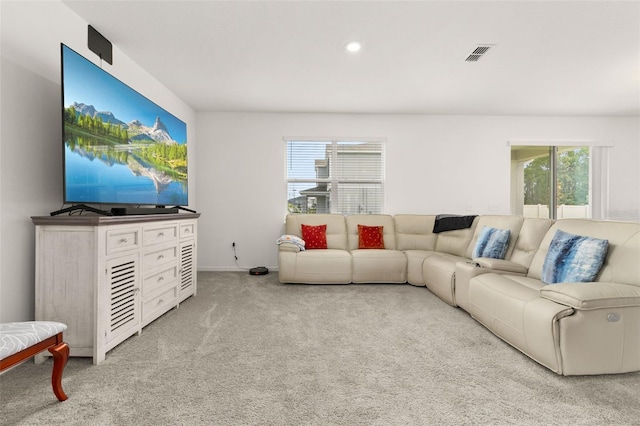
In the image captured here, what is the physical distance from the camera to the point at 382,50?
3.09 metres

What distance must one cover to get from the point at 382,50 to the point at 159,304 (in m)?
3.18

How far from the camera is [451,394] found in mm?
1674

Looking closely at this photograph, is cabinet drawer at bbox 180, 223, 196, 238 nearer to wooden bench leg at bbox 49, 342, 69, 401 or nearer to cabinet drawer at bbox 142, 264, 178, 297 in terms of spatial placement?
cabinet drawer at bbox 142, 264, 178, 297

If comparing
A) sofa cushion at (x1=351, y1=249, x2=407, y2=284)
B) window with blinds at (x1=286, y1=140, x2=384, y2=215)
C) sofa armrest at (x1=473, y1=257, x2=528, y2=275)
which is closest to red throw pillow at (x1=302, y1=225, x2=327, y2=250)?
sofa cushion at (x1=351, y1=249, x2=407, y2=284)

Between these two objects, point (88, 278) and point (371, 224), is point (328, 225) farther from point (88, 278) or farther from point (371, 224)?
point (88, 278)

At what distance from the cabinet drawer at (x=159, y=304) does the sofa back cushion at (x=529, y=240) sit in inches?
131

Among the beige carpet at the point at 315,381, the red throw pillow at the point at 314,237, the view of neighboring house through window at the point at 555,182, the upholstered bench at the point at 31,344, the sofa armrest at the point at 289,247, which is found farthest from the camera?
the view of neighboring house through window at the point at 555,182

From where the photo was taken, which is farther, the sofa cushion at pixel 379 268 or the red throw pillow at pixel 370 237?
the red throw pillow at pixel 370 237

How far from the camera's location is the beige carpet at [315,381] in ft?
4.91

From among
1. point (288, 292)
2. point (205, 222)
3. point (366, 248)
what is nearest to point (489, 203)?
point (366, 248)

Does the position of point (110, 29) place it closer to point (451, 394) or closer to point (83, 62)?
point (83, 62)

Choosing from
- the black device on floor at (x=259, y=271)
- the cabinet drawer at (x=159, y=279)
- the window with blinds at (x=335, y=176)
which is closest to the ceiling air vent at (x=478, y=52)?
the window with blinds at (x=335, y=176)

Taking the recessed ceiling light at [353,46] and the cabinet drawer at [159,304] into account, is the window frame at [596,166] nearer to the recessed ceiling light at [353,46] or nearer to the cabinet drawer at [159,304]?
the recessed ceiling light at [353,46]

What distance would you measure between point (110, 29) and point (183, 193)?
5.71 ft
